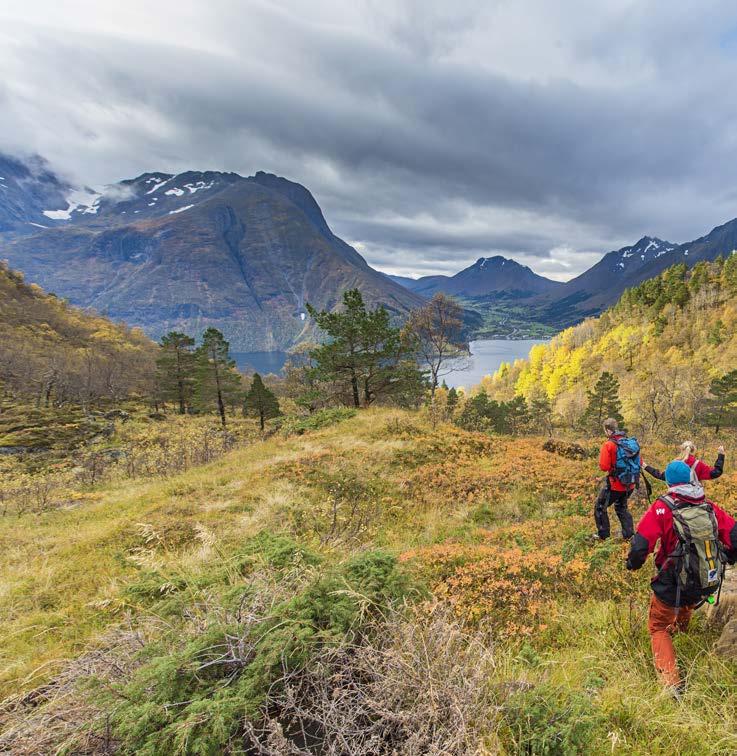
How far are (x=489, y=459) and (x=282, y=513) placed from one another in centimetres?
737

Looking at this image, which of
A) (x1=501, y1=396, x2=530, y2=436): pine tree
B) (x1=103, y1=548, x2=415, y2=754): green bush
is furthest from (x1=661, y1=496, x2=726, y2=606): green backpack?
(x1=501, y1=396, x2=530, y2=436): pine tree

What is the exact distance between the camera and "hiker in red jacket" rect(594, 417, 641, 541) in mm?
6480

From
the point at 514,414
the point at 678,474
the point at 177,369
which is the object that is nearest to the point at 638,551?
the point at 678,474

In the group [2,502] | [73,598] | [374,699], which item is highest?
[374,699]

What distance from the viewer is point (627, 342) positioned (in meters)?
85.1

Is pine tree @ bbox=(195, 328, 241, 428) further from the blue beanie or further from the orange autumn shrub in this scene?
the blue beanie

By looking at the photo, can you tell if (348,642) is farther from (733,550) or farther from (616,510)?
(616,510)

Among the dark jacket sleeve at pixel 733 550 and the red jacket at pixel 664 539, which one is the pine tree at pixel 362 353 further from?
the dark jacket sleeve at pixel 733 550

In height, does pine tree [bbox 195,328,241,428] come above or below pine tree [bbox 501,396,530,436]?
above

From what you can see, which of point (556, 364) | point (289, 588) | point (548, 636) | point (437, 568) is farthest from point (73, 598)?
point (556, 364)

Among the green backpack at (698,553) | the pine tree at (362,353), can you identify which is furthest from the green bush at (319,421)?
the green backpack at (698,553)

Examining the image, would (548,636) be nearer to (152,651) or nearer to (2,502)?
(152,651)

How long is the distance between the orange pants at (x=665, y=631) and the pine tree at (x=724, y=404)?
46512 mm

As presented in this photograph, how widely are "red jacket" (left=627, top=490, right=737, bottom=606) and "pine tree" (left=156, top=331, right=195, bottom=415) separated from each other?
44487mm
